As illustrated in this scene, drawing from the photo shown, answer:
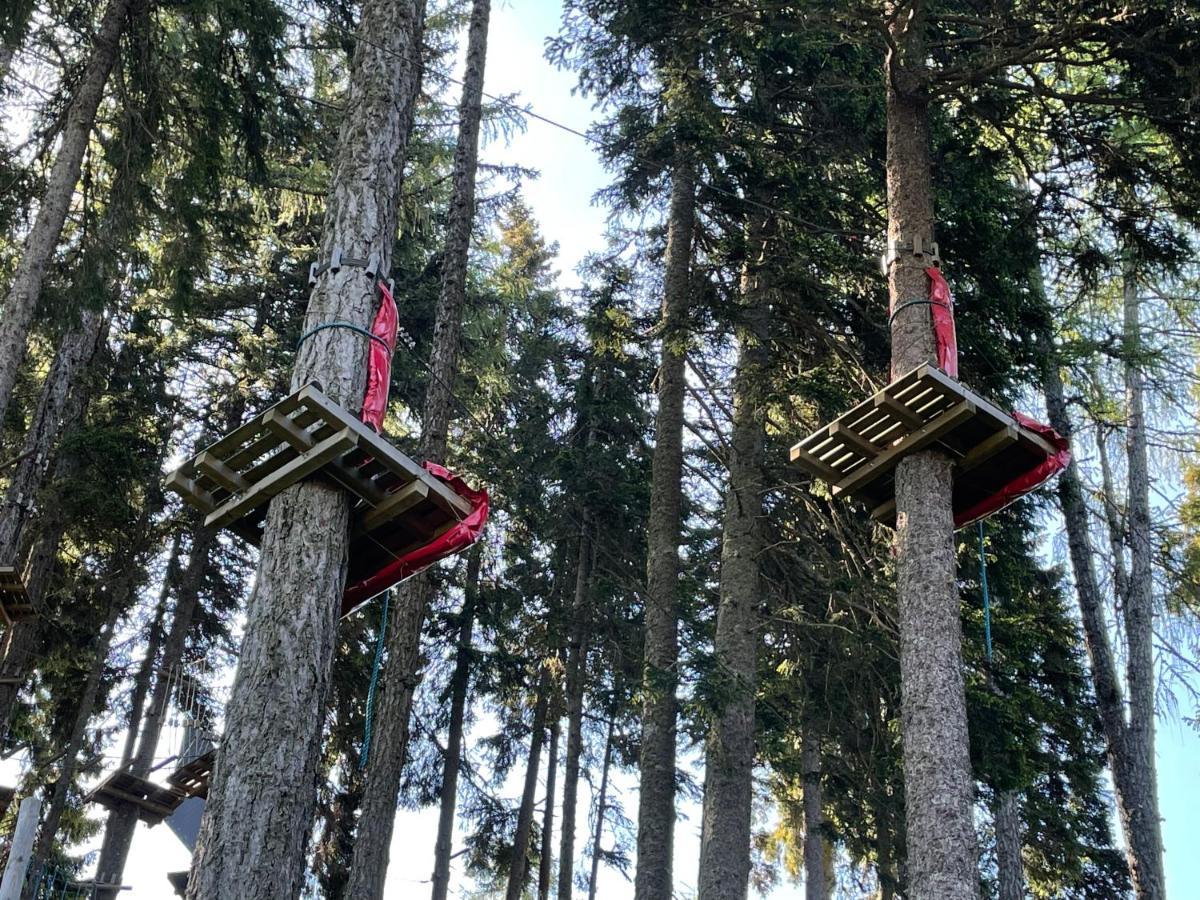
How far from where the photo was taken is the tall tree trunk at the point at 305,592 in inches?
240

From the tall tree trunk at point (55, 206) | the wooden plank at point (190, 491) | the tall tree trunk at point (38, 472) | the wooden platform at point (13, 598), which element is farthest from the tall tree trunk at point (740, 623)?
the tall tree trunk at point (38, 472)

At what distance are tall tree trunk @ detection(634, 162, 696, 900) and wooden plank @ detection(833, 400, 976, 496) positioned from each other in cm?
362

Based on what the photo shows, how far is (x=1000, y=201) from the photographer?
1228 centimetres

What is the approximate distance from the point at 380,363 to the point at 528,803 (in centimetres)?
1303

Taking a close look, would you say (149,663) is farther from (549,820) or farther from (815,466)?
(815,466)

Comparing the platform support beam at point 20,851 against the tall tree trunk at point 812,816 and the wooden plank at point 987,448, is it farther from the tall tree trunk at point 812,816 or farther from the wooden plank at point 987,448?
the tall tree trunk at point 812,816

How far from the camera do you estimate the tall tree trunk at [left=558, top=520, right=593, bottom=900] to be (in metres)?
17.0

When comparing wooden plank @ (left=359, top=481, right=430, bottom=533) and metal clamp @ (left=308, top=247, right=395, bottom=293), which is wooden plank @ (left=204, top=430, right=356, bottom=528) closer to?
wooden plank @ (left=359, top=481, right=430, bottom=533)

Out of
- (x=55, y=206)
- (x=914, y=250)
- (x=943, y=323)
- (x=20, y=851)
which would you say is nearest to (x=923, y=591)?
(x=943, y=323)

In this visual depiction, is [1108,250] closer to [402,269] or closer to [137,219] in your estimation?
[402,269]

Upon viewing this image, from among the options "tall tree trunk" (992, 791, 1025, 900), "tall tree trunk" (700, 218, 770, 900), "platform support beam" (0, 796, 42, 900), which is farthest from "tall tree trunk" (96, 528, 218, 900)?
"tall tree trunk" (992, 791, 1025, 900)

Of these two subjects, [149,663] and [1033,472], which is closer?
[1033,472]

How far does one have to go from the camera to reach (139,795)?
50.8 feet

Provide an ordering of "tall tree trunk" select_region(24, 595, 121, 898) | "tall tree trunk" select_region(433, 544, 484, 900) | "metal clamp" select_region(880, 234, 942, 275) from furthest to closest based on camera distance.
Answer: "tall tree trunk" select_region(433, 544, 484, 900)
"tall tree trunk" select_region(24, 595, 121, 898)
"metal clamp" select_region(880, 234, 942, 275)
